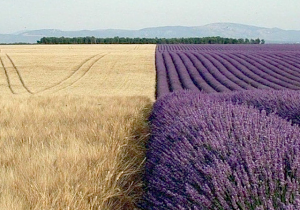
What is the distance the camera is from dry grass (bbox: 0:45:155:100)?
2109 centimetres

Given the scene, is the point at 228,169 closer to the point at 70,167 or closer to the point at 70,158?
the point at 70,167

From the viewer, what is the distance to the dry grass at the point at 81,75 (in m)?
21.1

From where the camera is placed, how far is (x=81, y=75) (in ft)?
87.8

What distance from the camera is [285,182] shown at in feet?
6.75

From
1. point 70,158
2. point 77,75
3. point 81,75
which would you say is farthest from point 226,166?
point 77,75

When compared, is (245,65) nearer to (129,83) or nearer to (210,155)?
(129,83)

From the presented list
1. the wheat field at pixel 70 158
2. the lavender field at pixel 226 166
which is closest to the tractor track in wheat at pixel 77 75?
the wheat field at pixel 70 158

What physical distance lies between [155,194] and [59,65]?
29380 mm

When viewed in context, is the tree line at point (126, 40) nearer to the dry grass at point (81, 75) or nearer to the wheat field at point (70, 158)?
the dry grass at point (81, 75)

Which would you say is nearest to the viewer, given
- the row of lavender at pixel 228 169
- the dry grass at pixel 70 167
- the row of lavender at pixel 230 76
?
the row of lavender at pixel 228 169

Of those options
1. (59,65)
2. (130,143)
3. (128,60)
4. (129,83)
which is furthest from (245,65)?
(130,143)

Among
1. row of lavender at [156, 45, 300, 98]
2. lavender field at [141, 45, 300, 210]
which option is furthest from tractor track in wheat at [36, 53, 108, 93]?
lavender field at [141, 45, 300, 210]

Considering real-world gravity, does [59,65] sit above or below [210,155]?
below

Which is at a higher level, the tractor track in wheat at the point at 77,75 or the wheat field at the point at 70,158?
the wheat field at the point at 70,158
